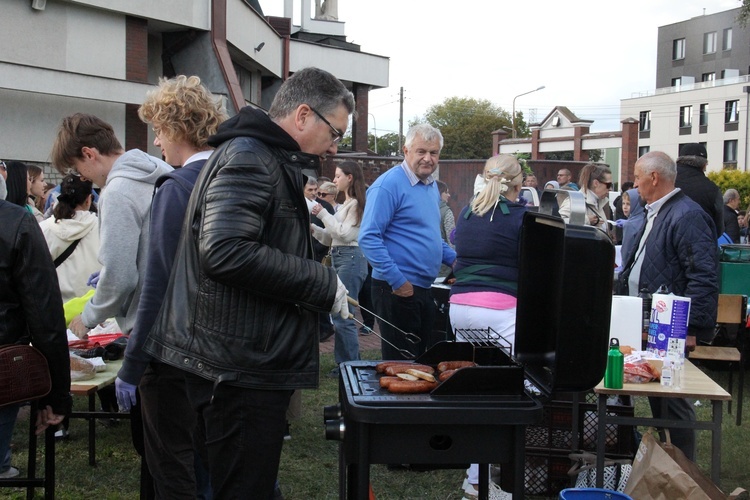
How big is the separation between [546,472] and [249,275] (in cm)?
305

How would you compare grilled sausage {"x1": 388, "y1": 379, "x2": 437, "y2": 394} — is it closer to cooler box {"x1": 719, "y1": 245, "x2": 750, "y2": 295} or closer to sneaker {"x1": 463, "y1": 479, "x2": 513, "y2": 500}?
sneaker {"x1": 463, "y1": 479, "x2": 513, "y2": 500}

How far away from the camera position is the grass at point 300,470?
4.66 metres

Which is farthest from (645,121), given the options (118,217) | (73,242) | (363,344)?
(118,217)

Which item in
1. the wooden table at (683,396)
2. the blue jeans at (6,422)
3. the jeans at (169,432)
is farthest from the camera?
the wooden table at (683,396)

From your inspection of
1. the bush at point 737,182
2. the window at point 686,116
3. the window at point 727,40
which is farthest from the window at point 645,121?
the bush at point 737,182

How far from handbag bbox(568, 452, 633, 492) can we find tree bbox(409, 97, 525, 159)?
75.5 metres

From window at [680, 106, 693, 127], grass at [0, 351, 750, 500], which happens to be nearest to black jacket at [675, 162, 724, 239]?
grass at [0, 351, 750, 500]

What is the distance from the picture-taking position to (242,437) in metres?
2.43

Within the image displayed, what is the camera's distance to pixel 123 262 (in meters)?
3.38

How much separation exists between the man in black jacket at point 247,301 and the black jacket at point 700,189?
15.7ft

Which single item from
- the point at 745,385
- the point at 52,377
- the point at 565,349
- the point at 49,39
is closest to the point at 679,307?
the point at 565,349

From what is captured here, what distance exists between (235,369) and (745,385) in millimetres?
6989

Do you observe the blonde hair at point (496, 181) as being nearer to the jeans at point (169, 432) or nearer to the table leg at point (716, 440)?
the table leg at point (716, 440)

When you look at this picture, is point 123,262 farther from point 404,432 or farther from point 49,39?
point 49,39
